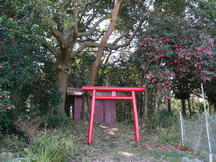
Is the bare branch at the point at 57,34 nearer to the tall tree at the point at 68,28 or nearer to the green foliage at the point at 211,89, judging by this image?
the tall tree at the point at 68,28

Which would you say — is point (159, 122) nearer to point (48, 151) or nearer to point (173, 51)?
point (173, 51)

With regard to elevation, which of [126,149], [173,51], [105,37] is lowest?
[126,149]

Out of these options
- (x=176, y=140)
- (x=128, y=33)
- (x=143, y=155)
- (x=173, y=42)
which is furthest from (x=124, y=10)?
(x=143, y=155)

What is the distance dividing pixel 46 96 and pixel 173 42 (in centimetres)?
708

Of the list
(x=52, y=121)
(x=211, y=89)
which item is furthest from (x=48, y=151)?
(x=211, y=89)

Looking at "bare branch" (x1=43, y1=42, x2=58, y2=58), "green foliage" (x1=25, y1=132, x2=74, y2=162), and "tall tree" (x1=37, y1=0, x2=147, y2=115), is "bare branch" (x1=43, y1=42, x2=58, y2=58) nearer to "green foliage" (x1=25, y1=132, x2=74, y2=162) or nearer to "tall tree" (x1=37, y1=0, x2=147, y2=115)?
"tall tree" (x1=37, y1=0, x2=147, y2=115)

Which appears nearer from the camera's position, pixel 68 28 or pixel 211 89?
pixel 68 28

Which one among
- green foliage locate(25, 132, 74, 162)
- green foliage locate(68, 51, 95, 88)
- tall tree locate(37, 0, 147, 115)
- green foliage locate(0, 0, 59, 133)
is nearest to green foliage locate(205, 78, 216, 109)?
tall tree locate(37, 0, 147, 115)

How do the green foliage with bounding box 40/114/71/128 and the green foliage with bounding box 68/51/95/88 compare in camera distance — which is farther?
the green foliage with bounding box 68/51/95/88

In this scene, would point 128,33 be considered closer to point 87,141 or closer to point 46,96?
point 46,96

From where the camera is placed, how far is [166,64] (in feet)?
36.7

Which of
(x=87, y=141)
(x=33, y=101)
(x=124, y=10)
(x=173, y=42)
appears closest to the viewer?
(x=87, y=141)

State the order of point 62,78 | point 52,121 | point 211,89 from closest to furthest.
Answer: point 52,121, point 62,78, point 211,89

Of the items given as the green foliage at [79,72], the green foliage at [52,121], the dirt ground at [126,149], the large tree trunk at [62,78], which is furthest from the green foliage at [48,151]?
the green foliage at [79,72]
